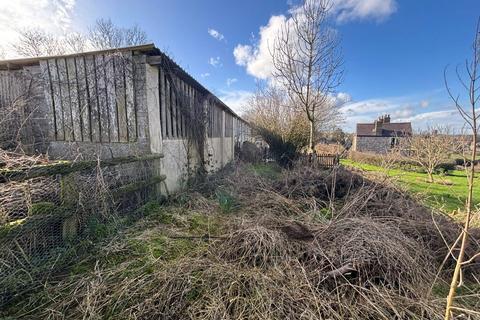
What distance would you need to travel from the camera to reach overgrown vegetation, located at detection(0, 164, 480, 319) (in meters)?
1.95

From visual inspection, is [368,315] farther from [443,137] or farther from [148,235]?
[443,137]

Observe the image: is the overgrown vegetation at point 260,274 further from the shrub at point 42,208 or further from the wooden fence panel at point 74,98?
the wooden fence panel at point 74,98

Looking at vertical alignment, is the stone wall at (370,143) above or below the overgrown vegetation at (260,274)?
above

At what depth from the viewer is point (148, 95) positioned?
477 cm

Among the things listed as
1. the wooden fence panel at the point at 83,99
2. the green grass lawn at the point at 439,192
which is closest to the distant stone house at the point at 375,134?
the green grass lawn at the point at 439,192

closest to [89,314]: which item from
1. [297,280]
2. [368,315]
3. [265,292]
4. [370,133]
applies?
[265,292]

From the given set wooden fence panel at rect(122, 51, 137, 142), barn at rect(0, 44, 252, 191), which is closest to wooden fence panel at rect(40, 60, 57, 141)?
barn at rect(0, 44, 252, 191)

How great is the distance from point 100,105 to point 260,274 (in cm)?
499

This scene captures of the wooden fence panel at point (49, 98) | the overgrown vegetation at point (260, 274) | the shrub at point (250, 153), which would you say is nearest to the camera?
the overgrown vegetation at point (260, 274)

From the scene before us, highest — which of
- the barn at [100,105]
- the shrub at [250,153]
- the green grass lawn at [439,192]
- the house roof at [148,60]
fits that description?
the house roof at [148,60]

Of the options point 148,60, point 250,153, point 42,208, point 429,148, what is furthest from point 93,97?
point 429,148

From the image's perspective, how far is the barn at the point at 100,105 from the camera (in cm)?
473

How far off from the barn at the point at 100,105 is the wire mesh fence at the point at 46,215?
5.49 ft

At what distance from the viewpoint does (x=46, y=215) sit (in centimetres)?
250
